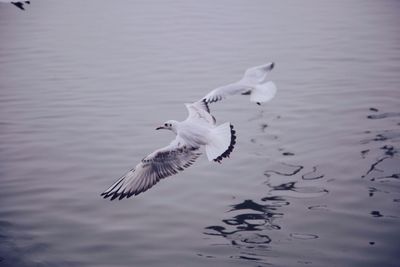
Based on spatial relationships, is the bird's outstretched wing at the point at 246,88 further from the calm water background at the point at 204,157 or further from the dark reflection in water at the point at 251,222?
the dark reflection in water at the point at 251,222

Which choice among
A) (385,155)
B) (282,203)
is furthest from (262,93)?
(282,203)

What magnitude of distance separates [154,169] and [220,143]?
91 cm

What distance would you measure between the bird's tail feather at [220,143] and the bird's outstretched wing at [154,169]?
28 cm

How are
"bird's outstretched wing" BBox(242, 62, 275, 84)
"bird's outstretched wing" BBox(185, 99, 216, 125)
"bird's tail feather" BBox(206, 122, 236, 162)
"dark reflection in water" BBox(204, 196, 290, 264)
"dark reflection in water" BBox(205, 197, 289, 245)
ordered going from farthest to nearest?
"bird's outstretched wing" BBox(242, 62, 275, 84) < "bird's outstretched wing" BBox(185, 99, 216, 125) < "bird's tail feather" BBox(206, 122, 236, 162) < "dark reflection in water" BBox(205, 197, 289, 245) < "dark reflection in water" BBox(204, 196, 290, 264)

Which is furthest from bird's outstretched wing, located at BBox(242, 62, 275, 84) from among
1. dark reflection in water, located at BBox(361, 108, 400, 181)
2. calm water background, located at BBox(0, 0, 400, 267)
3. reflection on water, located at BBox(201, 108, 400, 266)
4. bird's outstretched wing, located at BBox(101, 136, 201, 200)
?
bird's outstretched wing, located at BBox(101, 136, 201, 200)

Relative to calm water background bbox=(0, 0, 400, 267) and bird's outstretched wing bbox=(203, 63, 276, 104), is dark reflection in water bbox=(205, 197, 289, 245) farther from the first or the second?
bird's outstretched wing bbox=(203, 63, 276, 104)

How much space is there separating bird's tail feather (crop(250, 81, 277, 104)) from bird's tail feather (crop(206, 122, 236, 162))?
5.41 ft

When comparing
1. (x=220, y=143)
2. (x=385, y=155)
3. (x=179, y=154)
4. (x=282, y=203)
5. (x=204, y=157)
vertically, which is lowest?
(x=282, y=203)

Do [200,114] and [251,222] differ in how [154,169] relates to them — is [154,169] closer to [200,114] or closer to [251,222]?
[200,114]

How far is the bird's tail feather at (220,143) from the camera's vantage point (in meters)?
6.83

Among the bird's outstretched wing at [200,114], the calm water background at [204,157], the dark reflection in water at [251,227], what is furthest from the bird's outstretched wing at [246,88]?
the dark reflection in water at [251,227]

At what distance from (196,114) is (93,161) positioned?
6.21 feet

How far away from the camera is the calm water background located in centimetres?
631

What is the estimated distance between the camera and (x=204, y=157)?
8.56m
